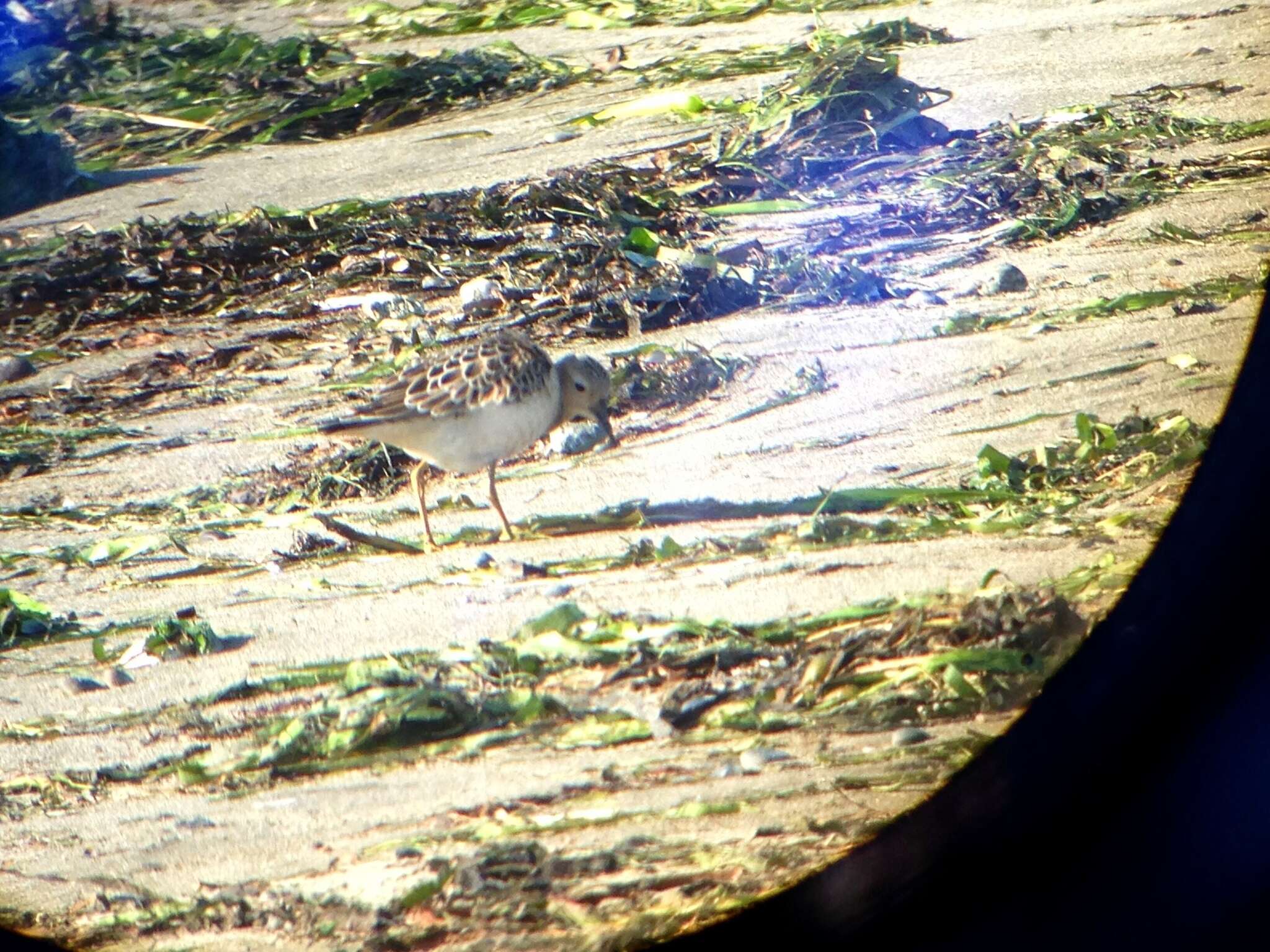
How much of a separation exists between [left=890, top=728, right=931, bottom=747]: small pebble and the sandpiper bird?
4.71ft

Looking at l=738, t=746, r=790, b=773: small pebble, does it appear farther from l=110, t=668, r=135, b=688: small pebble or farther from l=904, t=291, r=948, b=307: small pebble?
l=904, t=291, r=948, b=307: small pebble

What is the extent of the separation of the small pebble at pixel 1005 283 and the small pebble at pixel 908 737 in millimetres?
2112

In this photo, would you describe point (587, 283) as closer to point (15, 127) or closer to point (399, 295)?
point (399, 295)

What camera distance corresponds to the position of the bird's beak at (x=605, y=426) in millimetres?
4305

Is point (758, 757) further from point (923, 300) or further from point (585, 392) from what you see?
point (923, 300)

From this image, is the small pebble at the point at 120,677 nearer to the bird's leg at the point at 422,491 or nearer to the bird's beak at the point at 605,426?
the bird's leg at the point at 422,491

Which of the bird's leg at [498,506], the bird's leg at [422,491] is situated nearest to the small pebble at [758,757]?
the bird's leg at [498,506]

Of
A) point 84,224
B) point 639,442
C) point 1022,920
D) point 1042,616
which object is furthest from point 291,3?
point 1022,920

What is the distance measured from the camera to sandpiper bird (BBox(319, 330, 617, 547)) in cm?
404

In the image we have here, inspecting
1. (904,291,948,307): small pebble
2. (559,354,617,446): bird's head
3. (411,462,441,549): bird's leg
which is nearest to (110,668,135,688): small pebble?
(411,462,441,549): bird's leg

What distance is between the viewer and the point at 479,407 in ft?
13.3

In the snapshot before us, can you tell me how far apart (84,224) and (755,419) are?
2727 millimetres

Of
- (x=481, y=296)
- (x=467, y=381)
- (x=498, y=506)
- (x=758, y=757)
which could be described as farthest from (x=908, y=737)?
(x=481, y=296)

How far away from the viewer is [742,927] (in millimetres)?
2650
